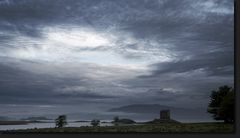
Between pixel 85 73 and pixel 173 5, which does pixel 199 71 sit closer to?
pixel 173 5

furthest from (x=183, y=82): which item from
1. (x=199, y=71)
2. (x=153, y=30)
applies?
(x=153, y=30)

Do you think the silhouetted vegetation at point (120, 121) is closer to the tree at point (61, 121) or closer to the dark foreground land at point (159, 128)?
the dark foreground land at point (159, 128)

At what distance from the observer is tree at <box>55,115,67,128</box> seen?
3021mm

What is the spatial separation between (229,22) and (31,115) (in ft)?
5.50

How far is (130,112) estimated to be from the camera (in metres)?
2.97

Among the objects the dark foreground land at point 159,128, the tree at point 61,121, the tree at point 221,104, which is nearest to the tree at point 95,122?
the dark foreground land at point 159,128

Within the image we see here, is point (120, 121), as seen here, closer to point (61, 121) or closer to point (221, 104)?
point (61, 121)

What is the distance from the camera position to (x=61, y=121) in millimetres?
3031

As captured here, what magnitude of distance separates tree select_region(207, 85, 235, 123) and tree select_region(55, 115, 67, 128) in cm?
111

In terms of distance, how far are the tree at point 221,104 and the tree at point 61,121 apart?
1111 mm

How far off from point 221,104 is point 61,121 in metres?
1.25

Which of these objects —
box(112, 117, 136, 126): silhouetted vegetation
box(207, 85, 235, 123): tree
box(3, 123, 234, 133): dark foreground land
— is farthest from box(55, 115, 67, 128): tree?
box(207, 85, 235, 123): tree

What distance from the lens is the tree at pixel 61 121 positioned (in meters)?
3.02

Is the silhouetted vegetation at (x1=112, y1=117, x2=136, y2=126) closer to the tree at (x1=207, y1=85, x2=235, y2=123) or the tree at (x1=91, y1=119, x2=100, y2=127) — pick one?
the tree at (x1=91, y1=119, x2=100, y2=127)
